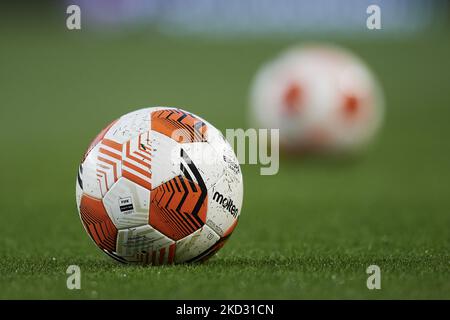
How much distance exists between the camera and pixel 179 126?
5.60m

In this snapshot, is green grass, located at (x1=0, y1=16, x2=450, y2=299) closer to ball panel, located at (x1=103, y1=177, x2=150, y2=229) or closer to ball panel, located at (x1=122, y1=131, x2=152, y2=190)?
ball panel, located at (x1=103, y1=177, x2=150, y2=229)

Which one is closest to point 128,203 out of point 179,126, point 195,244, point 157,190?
point 157,190

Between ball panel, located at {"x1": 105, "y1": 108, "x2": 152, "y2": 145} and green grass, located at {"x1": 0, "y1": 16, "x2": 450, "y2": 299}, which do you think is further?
ball panel, located at {"x1": 105, "y1": 108, "x2": 152, "y2": 145}

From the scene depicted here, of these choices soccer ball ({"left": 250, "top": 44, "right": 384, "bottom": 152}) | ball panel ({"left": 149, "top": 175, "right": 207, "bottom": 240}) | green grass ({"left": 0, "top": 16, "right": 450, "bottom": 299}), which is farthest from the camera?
soccer ball ({"left": 250, "top": 44, "right": 384, "bottom": 152})

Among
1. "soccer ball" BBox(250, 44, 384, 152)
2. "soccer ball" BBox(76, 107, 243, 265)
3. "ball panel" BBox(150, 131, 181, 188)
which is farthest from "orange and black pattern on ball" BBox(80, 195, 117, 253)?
"soccer ball" BBox(250, 44, 384, 152)

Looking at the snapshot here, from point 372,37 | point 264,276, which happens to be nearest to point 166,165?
point 264,276

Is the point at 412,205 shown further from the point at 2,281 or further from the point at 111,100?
the point at 111,100

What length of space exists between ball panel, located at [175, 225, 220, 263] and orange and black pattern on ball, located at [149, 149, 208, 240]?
4cm

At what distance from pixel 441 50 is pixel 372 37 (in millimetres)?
3326

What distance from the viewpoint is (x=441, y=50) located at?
2895 centimetres

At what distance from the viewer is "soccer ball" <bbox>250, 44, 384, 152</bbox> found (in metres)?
12.6

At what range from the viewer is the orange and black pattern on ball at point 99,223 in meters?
5.48

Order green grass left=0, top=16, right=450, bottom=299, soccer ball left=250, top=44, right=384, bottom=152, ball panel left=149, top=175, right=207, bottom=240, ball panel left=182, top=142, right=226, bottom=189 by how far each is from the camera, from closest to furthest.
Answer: green grass left=0, top=16, right=450, bottom=299, ball panel left=149, top=175, right=207, bottom=240, ball panel left=182, top=142, right=226, bottom=189, soccer ball left=250, top=44, right=384, bottom=152

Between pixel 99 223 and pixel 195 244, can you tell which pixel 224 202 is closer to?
pixel 195 244
